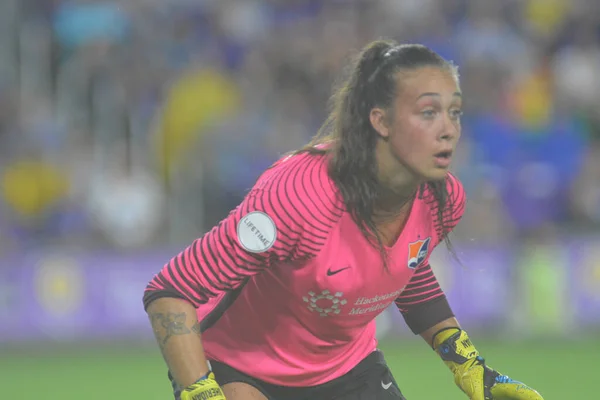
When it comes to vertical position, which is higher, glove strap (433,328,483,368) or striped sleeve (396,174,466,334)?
striped sleeve (396,174,466,334)

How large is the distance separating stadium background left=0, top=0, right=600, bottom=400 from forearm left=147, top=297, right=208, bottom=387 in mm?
6791

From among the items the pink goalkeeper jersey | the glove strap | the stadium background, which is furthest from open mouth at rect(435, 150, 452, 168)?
the stadium background

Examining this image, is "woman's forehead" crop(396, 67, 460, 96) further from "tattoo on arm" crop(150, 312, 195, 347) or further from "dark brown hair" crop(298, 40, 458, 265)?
"tattoo on arm" crop(150, 312, 195, 347)

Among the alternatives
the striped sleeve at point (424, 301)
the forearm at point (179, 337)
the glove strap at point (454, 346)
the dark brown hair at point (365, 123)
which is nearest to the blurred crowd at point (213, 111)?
the striped sleeve at point (424, 301)

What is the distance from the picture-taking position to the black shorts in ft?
14.9

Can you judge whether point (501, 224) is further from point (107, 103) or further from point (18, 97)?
point (18, 97)

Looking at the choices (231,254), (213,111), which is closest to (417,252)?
(231,254)

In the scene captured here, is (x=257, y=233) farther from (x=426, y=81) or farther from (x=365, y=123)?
(x=426, y=81)

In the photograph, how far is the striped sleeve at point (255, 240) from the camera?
13.4 feet

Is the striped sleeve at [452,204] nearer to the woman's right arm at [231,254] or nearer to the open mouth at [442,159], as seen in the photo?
the open mouth at [442,159]

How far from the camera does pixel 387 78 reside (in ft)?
14.1

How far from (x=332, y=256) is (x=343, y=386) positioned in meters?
0.72

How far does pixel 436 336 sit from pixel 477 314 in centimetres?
715

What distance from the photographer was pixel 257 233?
4.07m
